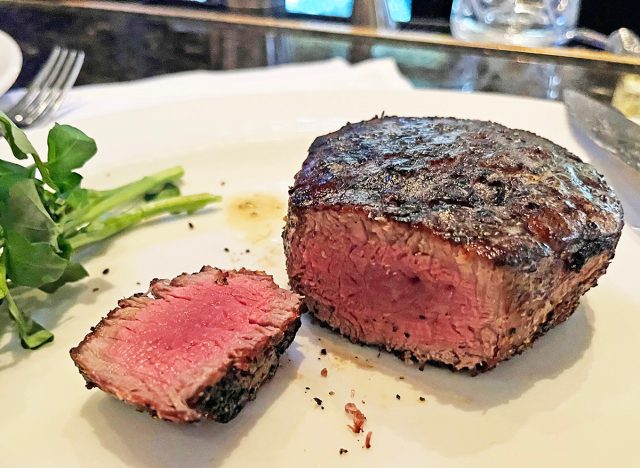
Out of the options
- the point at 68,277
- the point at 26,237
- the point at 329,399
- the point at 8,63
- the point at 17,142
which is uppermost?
the point at 17,142

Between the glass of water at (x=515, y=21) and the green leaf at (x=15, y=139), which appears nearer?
the green leaf at (x=15, y=139)

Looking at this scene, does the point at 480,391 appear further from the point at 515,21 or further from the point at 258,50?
the point at 515,21

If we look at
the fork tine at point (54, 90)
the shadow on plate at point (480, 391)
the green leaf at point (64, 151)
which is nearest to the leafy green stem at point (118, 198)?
the green leaf at point (64, 151)

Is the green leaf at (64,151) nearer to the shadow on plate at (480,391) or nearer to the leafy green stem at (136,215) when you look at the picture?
the leafy green stem at (136,215)

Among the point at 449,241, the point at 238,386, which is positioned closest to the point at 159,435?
the point at 238,386

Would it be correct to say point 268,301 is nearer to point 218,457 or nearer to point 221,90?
point 218,457

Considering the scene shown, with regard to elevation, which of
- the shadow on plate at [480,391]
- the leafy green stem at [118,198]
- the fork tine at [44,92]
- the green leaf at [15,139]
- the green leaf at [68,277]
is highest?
the green leaf at [15,139]

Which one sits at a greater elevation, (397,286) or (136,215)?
(397,286)

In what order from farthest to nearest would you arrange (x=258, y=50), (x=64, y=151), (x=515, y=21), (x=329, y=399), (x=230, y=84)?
(x=515, y=21), (x=258, y=50), (x=230, y=84), (x=64, y=151), (x=329, y=399)
